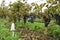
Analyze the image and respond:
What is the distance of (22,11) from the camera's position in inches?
643

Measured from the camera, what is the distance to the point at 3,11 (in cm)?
2052

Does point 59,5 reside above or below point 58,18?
above

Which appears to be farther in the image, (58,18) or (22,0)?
(22,0)

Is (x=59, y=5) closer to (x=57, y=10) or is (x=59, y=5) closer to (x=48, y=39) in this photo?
(x=57, y=10)

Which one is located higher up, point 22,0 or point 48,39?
point 22,0

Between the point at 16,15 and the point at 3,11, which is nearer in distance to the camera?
the point at 16,15

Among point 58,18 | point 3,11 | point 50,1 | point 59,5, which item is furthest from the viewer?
point 3,11

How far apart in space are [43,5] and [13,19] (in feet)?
23.8

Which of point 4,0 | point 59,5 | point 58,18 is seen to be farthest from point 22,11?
point 59,5

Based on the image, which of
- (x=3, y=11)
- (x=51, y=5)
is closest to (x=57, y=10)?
(x=51, y=5)

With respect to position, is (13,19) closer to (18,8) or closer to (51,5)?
(18,8)

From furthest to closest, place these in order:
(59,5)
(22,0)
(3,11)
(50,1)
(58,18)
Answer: (3,11) < (22,0) < (58,18) < (50,1) < (59,5)

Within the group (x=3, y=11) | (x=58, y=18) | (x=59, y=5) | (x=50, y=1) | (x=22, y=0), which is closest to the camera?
(x=59, y=5)

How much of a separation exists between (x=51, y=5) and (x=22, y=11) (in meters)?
6.65
